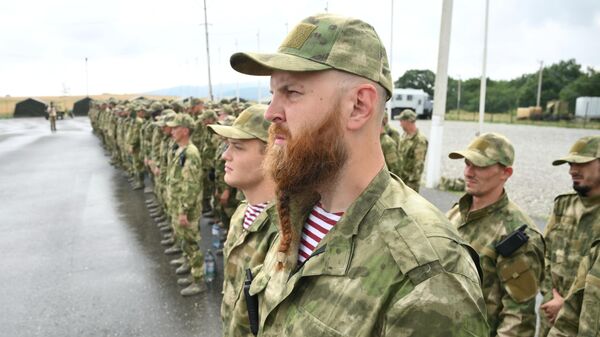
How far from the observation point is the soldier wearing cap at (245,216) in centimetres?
246

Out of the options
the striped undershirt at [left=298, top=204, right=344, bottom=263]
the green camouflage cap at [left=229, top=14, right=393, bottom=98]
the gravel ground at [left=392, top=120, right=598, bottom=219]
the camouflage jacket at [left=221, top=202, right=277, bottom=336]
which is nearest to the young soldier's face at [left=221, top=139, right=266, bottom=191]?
the camouflage jacket at [left=221, top=202, right=277, bottom=336]

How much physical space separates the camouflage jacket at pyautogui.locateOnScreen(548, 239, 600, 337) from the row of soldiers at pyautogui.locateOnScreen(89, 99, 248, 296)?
3485mm

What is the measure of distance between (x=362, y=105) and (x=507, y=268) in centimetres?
202

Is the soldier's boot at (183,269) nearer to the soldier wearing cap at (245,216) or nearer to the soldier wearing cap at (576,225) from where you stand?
the soldier wearing cap at (245,216)

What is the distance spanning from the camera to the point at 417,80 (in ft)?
226

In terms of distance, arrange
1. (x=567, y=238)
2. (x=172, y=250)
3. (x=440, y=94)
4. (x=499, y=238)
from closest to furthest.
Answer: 1. (x=499, y=238)
2. (x=567, y=238)
3. (x=172, y=250)
4. (x=440, y=94)

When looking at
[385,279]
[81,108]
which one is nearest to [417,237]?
[385,279]

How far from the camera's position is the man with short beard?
120 centimetres

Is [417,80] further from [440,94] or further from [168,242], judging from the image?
[168,242]

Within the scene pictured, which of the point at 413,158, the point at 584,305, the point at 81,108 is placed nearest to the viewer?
the point at 584,305

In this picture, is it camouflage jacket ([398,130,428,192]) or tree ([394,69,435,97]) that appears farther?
tree ([394,69,435,97])

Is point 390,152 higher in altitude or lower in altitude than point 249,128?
lower

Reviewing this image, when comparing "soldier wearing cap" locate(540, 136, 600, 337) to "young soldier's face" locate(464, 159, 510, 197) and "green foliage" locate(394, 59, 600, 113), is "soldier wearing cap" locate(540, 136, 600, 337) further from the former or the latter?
"green foliage" locate(394, 59, 600, 113)

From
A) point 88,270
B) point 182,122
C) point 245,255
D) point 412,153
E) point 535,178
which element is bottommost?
point 88,270
